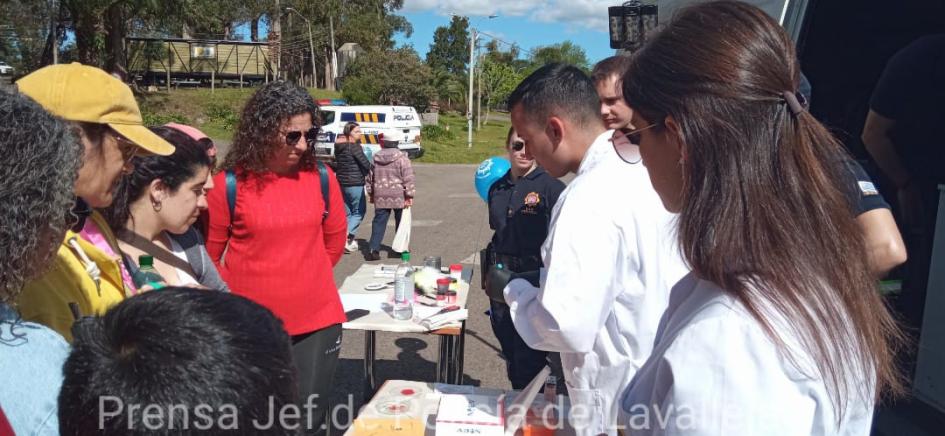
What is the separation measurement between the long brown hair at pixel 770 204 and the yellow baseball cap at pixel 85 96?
52.5 inches

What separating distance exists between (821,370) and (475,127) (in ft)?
141

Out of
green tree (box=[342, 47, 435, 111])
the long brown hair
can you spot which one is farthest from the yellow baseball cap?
green tree (box=[342, 47, 435, 111])

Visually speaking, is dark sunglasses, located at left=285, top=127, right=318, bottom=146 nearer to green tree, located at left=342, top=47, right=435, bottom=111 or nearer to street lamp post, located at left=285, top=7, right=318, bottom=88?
green tree, located at left=342, top=47, right=435, bottom=111

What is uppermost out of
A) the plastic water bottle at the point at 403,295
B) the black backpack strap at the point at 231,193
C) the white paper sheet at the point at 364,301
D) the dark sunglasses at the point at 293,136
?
the dark sunglasses at the point at 293,136

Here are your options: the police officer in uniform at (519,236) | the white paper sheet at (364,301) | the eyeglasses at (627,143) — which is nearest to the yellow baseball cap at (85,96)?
the eyeglasses at (627,143)

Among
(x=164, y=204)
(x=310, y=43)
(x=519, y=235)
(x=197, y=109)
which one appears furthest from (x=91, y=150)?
(x=310, y=43)

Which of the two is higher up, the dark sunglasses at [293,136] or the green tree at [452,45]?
the green tree at [452,45]

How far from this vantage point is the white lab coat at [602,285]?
2002 millimetres

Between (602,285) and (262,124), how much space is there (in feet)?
5.65

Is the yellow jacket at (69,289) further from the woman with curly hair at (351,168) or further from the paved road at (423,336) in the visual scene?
the woman with curly hair at (351,168)

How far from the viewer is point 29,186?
1091 mm

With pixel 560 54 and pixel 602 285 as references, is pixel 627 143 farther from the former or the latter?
pixel 560 54

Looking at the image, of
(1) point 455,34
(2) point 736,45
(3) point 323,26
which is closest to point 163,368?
(2) point 736,45

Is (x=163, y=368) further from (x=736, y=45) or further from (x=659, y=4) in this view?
(x=659, y=4)
